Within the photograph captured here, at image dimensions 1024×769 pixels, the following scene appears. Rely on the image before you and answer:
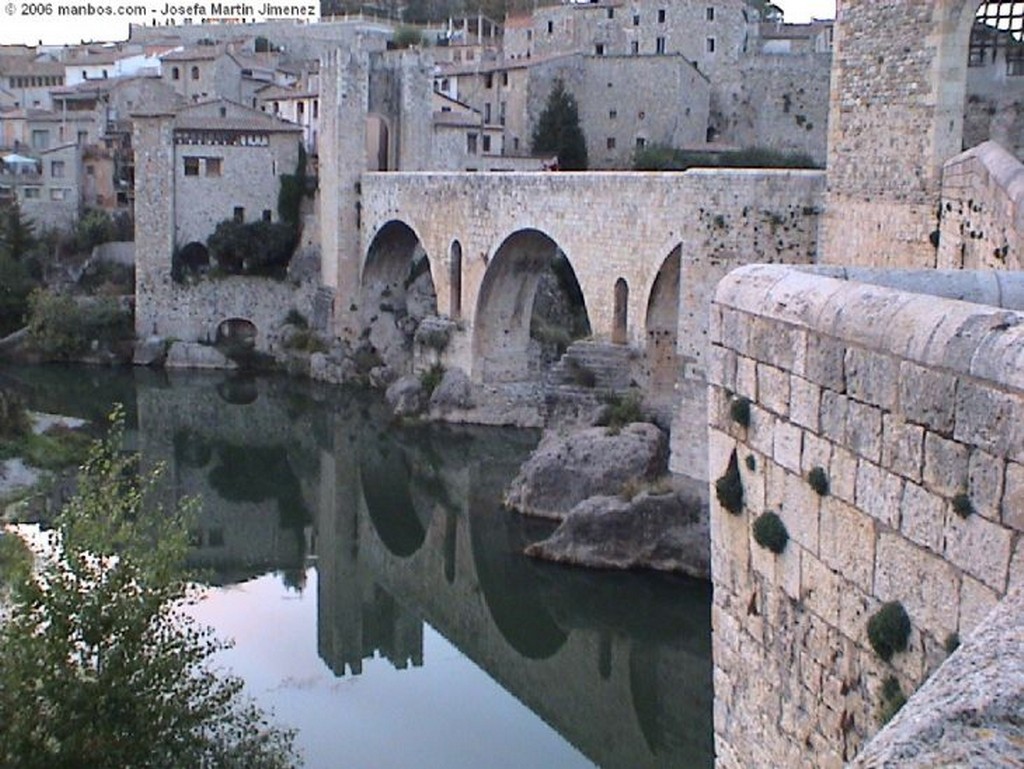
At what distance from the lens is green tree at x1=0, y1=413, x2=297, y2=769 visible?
6895mm

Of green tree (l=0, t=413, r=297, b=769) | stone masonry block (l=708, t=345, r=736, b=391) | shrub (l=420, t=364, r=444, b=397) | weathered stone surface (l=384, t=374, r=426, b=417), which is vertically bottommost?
weathered stone surface (l=384, t=374, r=426, b=417)

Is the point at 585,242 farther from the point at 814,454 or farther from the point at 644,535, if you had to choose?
the point at 814,454

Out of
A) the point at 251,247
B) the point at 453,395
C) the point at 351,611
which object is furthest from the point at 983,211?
the point at 251,247

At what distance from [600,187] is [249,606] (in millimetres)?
7691

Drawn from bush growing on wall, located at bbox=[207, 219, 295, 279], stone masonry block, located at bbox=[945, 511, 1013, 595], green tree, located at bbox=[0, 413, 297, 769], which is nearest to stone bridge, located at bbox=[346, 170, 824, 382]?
bush growing on wall, located at bbox=[207, 219, 295, 279]

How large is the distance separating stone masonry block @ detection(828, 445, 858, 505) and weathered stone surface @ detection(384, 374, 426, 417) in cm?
2005

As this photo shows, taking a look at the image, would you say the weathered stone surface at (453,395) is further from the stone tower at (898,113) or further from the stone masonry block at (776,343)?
the stone masonry block at (776,343)

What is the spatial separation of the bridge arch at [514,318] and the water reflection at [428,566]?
1.62 meters

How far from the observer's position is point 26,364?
2823 centimetres

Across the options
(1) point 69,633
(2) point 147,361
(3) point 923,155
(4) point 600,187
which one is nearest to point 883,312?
(1) point 69,633

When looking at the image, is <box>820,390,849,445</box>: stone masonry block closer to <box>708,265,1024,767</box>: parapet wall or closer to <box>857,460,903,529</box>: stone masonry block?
<box>708,265,1024,767</box>: parapet wall

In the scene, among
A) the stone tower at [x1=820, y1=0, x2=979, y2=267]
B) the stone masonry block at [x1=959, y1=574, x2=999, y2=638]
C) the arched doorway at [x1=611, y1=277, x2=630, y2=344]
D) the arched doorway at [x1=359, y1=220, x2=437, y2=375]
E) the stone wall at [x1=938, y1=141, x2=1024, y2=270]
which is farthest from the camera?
the arched doorway at [x1=359, y1=220, x2=437, y2=375]

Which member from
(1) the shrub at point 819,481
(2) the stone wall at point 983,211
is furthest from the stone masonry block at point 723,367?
(2) the stone wall at point 983,211

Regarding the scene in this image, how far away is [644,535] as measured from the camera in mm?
14352
